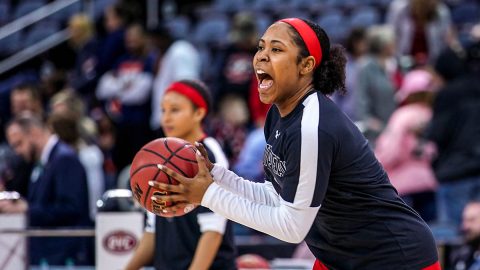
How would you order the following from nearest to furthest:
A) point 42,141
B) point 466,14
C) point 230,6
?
point 42,141, point 466,14, point 230,6

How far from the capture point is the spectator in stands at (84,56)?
436 inches

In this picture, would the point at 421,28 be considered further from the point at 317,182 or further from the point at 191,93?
the point at 317,182

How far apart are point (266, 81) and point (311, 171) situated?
0.43 meters

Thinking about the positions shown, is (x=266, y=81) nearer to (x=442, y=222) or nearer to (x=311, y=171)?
(x=311, y=171)

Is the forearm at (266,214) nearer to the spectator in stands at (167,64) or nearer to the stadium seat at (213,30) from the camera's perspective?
the spectator in stands at (167,64)

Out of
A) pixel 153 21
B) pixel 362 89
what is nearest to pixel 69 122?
pixel 362 89

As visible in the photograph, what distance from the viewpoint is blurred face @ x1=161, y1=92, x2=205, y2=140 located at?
16.5 ft

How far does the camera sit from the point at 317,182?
365cm

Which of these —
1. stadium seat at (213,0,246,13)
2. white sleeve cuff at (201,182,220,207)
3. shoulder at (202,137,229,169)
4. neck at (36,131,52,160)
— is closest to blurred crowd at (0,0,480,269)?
neck at (36,131,52,160)

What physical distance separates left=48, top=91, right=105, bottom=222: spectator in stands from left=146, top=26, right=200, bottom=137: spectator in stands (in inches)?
25.9

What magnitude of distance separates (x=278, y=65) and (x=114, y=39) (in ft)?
22.7

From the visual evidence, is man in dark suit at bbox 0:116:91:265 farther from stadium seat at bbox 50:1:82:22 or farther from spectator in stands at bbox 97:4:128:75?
stadium seat at bbox 50:1:82:22

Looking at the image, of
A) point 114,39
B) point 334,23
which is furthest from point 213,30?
point 114,39

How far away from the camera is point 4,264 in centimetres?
582
